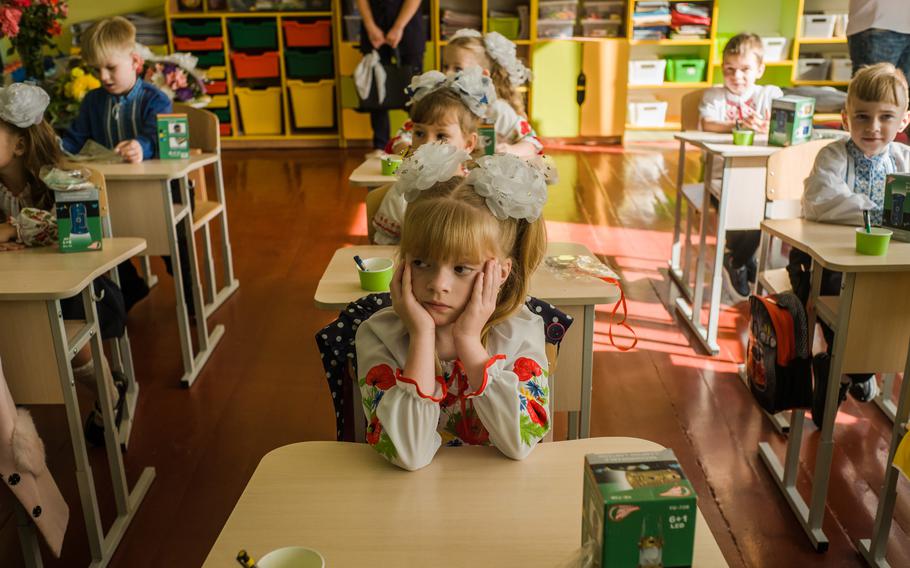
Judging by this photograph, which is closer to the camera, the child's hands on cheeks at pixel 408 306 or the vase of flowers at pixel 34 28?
the child's hands on cheeks at pixel 408 306

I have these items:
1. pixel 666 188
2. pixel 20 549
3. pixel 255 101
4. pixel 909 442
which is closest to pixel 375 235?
pixel 20 549

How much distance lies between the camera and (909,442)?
1584 millimetres

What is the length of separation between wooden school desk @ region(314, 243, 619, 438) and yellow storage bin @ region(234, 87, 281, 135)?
563 cm

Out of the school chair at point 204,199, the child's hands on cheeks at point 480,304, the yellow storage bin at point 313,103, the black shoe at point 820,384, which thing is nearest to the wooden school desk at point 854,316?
the black shoe at point 820,384

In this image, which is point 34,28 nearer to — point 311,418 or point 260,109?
point 311,418

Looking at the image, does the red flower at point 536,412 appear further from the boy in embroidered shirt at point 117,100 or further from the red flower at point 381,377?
the boy in embroidered shirt at point 117,100

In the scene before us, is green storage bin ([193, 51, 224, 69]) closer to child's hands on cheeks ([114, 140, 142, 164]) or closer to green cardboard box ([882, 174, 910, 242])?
child's hands on cheeks ([114, 140, 142, 164])

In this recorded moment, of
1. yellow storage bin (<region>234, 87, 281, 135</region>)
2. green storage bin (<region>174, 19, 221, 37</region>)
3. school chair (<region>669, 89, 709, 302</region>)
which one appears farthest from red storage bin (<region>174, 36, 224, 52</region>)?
school chair (<region>669, 89, 709, 302</region>)

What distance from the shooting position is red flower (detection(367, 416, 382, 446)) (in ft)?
3.89

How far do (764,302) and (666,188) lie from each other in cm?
384

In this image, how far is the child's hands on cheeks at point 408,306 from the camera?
4.06 ft

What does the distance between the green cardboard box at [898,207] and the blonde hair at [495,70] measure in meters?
1.96

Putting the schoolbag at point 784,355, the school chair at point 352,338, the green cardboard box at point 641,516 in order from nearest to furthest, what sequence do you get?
the green cardboard box at point 641,516, the school chair at point 352,338, the schoolbag at point 784,355

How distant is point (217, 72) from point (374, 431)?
659cm
